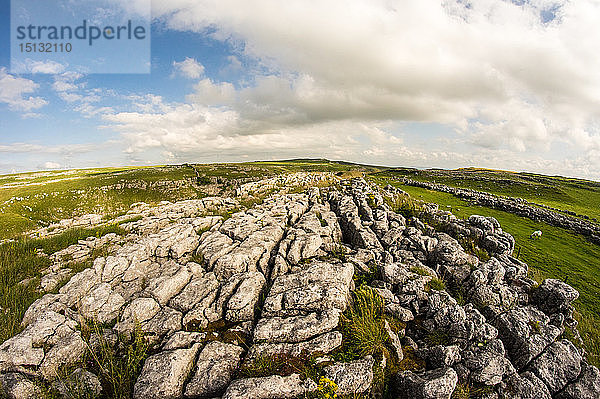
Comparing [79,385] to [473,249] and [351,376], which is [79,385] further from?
[473,249]

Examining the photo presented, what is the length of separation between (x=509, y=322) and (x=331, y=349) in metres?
7.79

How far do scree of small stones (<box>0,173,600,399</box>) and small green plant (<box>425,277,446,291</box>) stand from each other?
0.12 metres

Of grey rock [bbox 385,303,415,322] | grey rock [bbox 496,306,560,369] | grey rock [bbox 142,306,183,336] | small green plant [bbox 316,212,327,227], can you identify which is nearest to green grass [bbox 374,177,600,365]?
grey rock [bbox 496,306,560,369]

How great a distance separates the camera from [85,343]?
26.5 feet

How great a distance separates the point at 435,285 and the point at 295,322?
7316mm

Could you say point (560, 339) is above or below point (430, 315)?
below

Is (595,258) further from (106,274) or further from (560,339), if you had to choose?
(106,274)

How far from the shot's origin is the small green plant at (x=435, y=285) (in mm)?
11102

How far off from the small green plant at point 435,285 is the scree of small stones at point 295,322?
0.12 m

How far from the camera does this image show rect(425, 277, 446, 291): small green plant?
1110 cm

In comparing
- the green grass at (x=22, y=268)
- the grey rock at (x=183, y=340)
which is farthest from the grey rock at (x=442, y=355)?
the green grass at (x=22, y=268)

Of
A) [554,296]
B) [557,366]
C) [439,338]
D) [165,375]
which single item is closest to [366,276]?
[439,338]

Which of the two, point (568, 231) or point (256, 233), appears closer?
point (256, 233)

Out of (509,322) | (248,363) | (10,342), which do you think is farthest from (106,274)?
(509,322)
